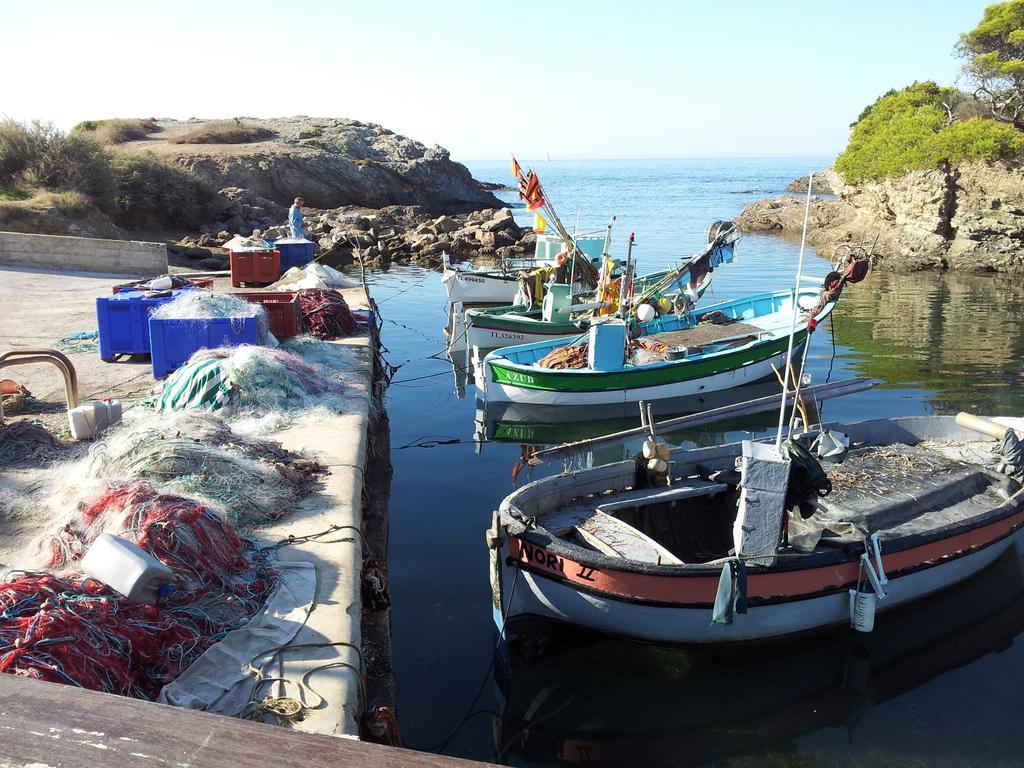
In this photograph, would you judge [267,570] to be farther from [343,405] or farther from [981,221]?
[981,221]

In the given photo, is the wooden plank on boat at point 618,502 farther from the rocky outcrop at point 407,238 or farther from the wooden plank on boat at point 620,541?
the rocky outcrop at point 407,238

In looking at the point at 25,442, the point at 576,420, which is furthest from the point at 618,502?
the point at 576,420

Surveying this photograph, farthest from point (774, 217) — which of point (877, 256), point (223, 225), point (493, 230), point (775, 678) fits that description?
point (775, 678)

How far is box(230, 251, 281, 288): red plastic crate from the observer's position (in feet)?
66.5

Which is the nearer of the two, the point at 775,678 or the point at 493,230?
the point at 775,678

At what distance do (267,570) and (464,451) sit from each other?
7.93 m

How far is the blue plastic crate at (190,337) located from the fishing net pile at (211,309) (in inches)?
4.2

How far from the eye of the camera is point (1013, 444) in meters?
9.62

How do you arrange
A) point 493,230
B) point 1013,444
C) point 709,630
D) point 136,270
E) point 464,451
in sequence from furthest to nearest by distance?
1. point 493,230
2. point 136,270
3. point 464,451
4. point 1013,444
5. point 709,630

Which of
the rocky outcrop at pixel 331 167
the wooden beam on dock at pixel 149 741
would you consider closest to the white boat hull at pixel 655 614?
the wooden beam on dock at pixel 149 741

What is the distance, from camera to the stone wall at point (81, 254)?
2116cm

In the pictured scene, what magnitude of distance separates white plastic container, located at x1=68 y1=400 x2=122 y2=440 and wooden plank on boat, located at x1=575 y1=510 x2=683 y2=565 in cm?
538

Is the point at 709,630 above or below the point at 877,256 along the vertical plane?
below

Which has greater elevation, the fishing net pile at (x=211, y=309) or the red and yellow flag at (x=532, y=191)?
the red and yellow flag at (x=532, y=191)
